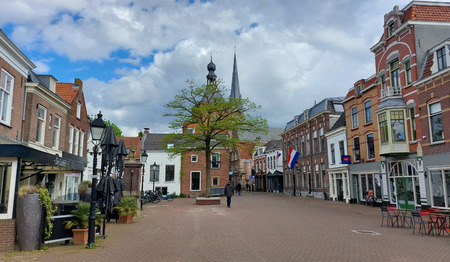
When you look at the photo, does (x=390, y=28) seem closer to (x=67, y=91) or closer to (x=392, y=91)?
(x=392, y=91)

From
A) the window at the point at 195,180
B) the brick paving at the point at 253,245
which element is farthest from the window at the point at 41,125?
the window at the point at 195,180

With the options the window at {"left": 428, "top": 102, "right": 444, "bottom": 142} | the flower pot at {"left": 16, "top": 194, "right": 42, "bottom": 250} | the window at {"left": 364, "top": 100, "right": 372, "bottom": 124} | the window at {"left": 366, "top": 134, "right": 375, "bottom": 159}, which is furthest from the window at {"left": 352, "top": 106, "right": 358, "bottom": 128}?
the flower pot at {"left": 16, "top": 194, "right": 42, "bottom": 250}

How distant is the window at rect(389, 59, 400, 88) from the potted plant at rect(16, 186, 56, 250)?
2037 cm

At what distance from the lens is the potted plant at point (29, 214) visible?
7922 millimetres

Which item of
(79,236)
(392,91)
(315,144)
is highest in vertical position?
(392,91)

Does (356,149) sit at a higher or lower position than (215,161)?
higher

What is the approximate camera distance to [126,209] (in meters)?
13.5

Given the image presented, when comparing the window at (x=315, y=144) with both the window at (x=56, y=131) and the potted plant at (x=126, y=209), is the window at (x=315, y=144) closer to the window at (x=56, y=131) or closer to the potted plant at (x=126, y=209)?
the potted plant at (x=126, y=209)

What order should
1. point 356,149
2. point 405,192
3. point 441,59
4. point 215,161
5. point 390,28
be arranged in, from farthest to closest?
point 215,161 → point 356,149 → point 390,28 → point 405,192 → point 441,59

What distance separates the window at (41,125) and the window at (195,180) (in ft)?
76.9

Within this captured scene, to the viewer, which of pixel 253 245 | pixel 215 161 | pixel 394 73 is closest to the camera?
Answer: pixel 253 245

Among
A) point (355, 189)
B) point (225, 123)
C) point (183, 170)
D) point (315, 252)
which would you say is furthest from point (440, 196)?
point (183, 170)

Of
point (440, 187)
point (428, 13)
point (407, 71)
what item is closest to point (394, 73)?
point (407, 71)

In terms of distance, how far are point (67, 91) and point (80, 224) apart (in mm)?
15322
